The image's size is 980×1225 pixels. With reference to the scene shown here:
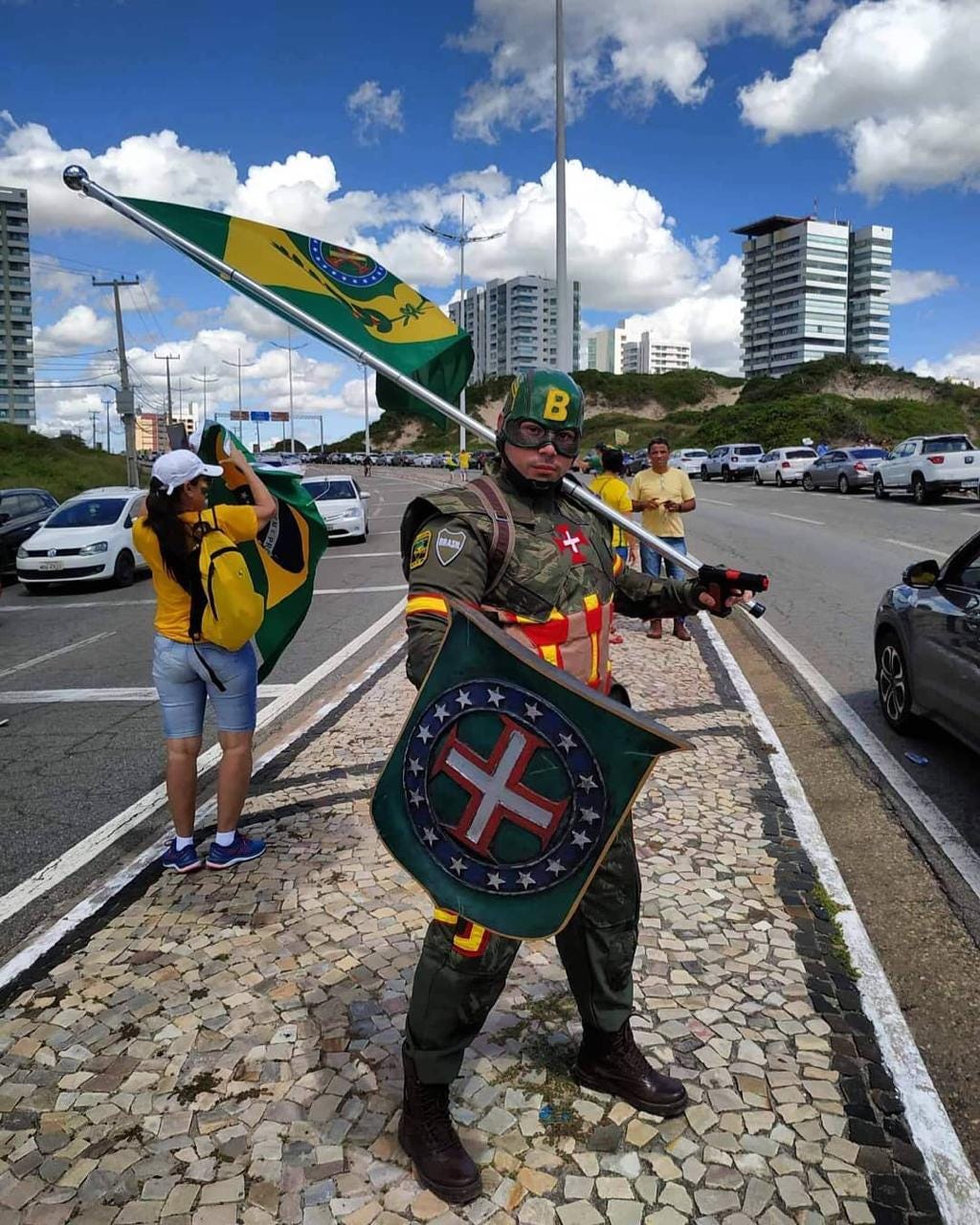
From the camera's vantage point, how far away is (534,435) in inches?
95.4

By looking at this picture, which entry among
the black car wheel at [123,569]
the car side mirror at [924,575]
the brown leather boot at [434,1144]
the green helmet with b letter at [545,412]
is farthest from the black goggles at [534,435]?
the black car wheel at [123,569]

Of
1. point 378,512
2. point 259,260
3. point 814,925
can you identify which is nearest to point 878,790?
point 814,925

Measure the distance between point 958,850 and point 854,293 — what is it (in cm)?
14570

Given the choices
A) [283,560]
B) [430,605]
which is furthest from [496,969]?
[283,560]

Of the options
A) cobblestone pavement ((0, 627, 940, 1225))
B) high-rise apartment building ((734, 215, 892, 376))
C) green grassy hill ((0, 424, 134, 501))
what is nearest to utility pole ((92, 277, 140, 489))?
green grassy hill ((0, 424, 134, 501))

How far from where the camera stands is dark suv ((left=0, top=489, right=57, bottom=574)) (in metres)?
16.6

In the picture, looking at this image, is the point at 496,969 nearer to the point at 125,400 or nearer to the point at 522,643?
the point at 522,643

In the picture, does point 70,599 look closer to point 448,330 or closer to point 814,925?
point 448,330

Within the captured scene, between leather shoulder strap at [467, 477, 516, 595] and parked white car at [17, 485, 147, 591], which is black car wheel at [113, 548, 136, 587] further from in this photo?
leather shoulder strap at [467, 477, 516, 595]

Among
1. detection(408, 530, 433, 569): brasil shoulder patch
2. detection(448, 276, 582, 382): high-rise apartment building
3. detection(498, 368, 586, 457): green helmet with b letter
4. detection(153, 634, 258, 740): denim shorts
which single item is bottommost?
detection(153, 634, 258, 740): denim shorts

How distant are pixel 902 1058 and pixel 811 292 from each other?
135484 mm

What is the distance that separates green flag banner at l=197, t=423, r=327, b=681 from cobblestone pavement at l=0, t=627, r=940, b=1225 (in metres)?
1.08

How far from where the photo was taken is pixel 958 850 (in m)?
4.45

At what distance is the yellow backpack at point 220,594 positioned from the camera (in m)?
3.88
